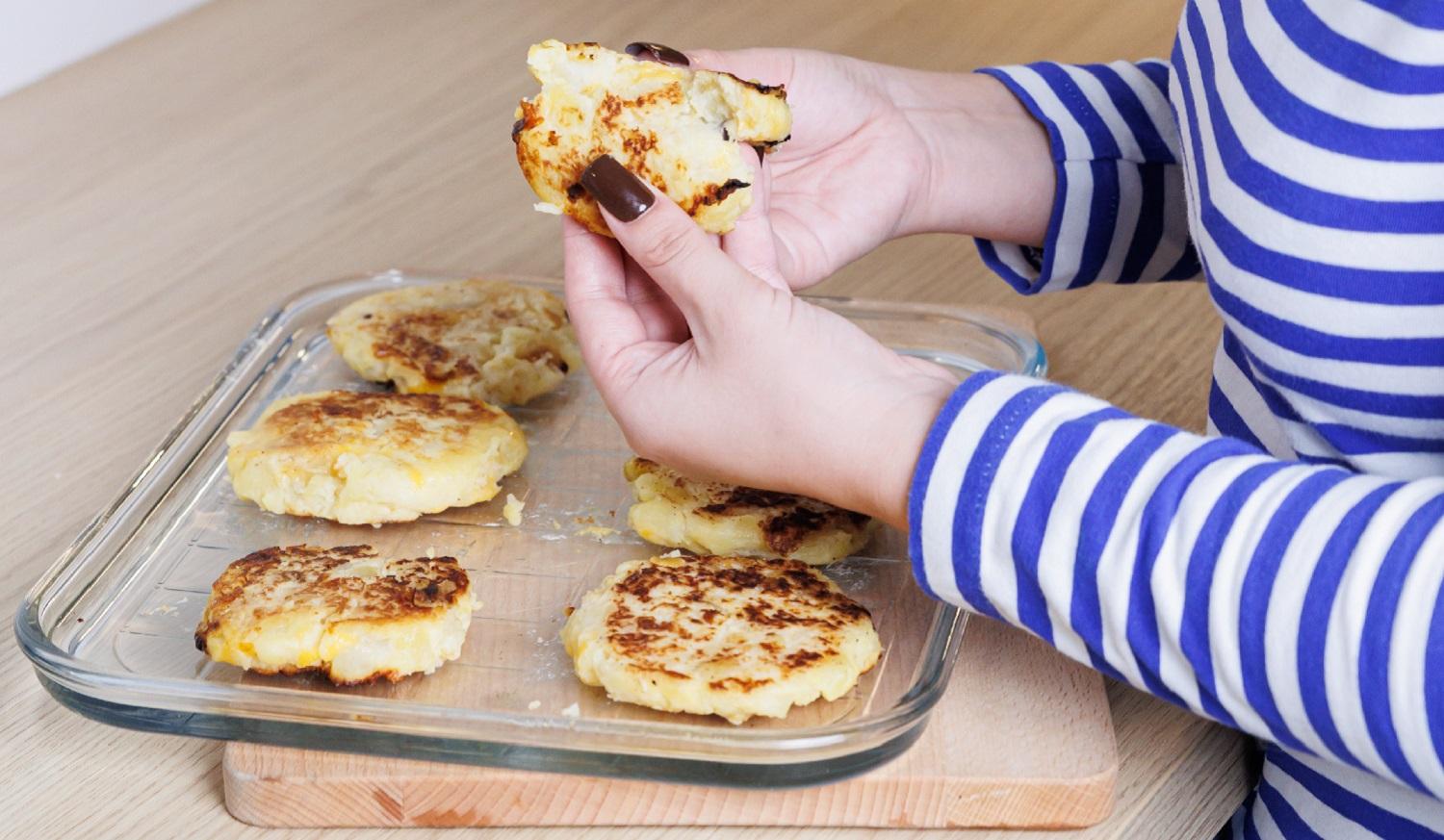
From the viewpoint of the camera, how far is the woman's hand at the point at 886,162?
1.27m

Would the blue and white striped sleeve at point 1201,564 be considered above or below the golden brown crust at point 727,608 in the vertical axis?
above

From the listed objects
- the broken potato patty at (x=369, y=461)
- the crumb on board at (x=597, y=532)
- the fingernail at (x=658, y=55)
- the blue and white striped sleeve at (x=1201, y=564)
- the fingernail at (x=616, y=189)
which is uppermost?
the fingernail at (x=658, y=55)

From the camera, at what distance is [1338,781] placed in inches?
36.3

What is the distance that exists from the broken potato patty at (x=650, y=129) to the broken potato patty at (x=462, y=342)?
27cm

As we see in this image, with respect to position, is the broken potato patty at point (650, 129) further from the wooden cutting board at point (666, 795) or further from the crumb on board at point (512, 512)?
the wooden cutting board at point (666, 795)

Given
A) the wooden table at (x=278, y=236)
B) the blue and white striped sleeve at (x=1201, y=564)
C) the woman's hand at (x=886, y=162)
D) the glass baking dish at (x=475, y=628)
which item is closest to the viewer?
the blue and white striped sleeve at (x=1201, y=564)

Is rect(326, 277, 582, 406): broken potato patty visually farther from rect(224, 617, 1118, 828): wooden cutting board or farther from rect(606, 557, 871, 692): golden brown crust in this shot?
rect(224, 617, 1118, 828): wooden cutting board

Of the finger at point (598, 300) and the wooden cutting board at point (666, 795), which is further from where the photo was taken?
the finger at point (598, 300)

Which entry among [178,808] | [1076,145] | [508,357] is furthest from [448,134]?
[178,808]

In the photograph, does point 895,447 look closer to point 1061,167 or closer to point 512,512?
point 512,512

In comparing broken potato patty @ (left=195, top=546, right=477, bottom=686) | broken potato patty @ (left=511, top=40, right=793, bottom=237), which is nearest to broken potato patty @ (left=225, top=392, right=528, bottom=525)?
broken potato patty @ (left=195, top=546, right=477, bottom=686)

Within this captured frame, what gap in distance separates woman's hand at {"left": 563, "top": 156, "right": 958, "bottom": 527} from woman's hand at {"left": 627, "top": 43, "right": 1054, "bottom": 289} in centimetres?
28

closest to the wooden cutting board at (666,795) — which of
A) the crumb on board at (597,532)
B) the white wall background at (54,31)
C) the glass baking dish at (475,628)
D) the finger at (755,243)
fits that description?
the glass baking dish at (475,628)

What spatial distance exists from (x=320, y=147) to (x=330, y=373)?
591mm
